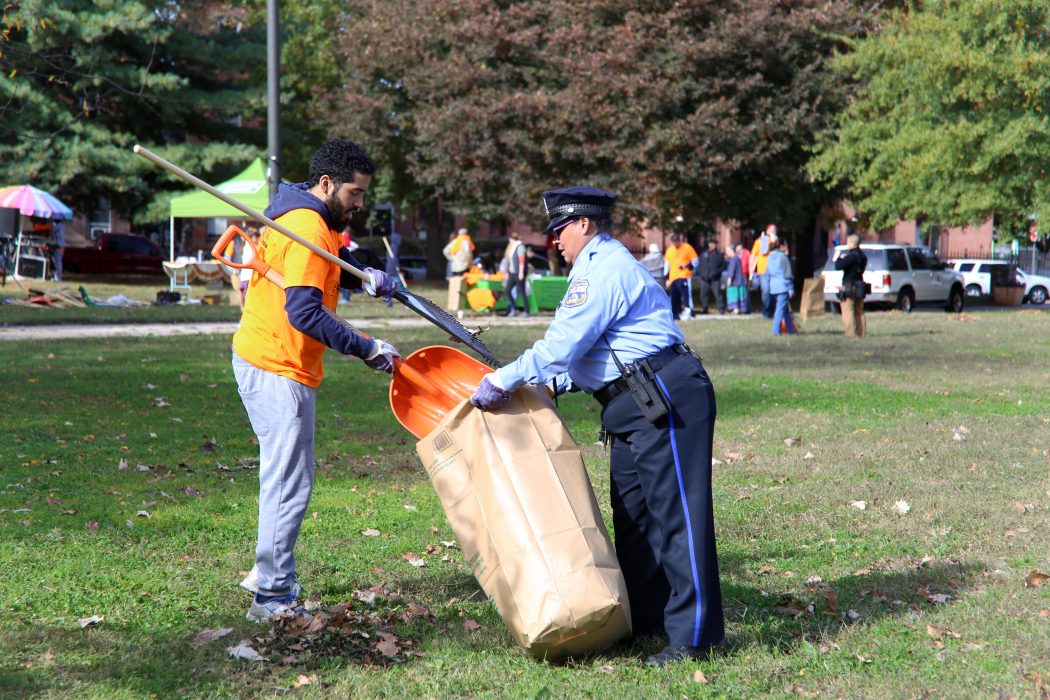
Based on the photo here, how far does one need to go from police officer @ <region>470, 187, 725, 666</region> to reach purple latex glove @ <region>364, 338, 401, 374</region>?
493 millimetres

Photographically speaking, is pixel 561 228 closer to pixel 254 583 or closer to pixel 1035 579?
pixel 254 583

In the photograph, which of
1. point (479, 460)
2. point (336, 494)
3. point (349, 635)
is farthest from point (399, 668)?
point (336, 494)

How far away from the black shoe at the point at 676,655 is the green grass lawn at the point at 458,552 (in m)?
0.05

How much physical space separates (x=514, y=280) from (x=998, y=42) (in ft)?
40.6

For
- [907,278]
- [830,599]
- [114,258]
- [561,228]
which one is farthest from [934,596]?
[114,258]

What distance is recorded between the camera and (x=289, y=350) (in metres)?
4.79

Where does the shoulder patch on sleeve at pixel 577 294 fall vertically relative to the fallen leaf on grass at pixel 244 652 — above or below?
above

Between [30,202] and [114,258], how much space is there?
10695mm

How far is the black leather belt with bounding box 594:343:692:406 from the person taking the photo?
15.1 feet

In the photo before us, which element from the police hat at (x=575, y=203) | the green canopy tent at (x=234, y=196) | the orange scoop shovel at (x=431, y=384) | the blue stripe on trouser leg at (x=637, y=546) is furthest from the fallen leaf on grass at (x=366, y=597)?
the green canopy tent at (x=234, y=196)

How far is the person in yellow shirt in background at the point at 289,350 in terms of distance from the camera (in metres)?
4.76

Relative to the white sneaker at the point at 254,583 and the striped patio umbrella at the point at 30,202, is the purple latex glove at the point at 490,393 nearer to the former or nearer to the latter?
the white sneaker at the point at 254,583

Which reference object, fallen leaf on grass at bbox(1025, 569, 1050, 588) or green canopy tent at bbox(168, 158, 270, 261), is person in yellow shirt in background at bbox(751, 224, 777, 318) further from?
fallen leaf on grass at bbox(1025, 569, 1050, 588)

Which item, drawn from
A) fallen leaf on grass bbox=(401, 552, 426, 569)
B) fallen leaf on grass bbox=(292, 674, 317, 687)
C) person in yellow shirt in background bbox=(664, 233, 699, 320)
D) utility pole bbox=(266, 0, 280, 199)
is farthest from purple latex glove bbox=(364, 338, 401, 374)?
person in yellow shirt in background bbox=(664, 233, 699, 320)
